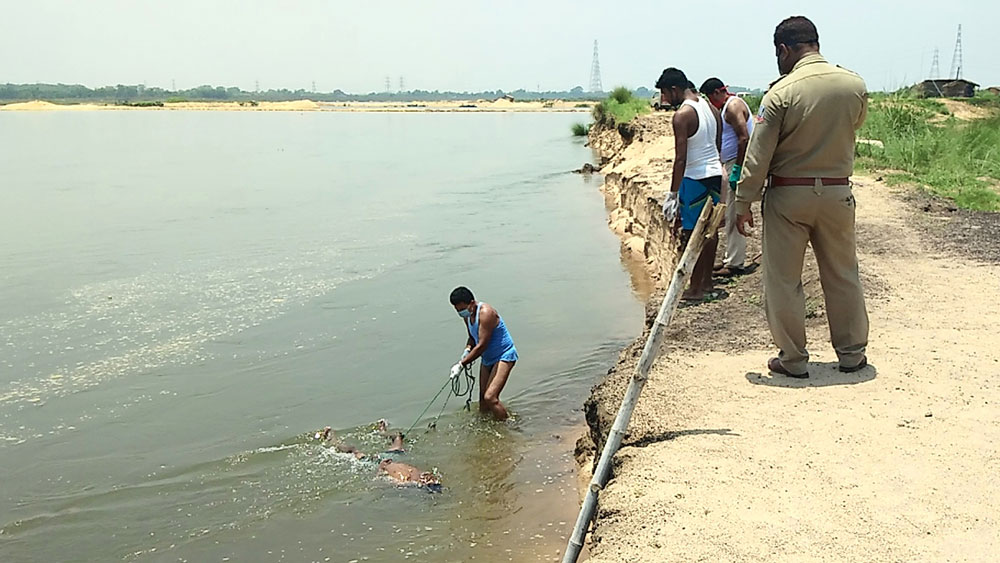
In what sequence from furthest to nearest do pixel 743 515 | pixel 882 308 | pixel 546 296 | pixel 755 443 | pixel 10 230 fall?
1. pixel 10 230
2. pixel 546 296
3. pixel 882 308
4. pixel 755 443
5. pixel 743 515

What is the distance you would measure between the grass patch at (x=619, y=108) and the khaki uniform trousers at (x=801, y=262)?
105ft

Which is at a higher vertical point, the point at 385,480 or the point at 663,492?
the point at 663,492

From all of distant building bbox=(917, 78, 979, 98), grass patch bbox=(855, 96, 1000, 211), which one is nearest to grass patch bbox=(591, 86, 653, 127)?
distant building bbox=(917, 78, 979, 98)

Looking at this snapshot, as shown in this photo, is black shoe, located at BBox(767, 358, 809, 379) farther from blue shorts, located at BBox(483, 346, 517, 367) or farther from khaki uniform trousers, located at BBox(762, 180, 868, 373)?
blue shorts, located at BBox(483, 346, 517, 367)

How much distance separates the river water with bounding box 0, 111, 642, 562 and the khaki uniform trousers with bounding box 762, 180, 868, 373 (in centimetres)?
222

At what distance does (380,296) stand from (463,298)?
6.56m

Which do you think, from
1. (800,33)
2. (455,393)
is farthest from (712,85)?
(455,393)

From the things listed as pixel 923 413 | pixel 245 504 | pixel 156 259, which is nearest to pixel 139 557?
pixel 245 504

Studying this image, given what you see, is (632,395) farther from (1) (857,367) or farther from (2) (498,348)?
(2) (498,348)

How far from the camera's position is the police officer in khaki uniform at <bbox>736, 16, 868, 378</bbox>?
5082 mm

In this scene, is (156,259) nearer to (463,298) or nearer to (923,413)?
(463,298)

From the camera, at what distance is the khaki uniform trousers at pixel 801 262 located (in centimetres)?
522

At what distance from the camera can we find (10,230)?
20922mm

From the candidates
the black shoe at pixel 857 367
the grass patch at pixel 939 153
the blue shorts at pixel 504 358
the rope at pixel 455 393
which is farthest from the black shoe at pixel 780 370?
the grass patch at pixel 939 153
